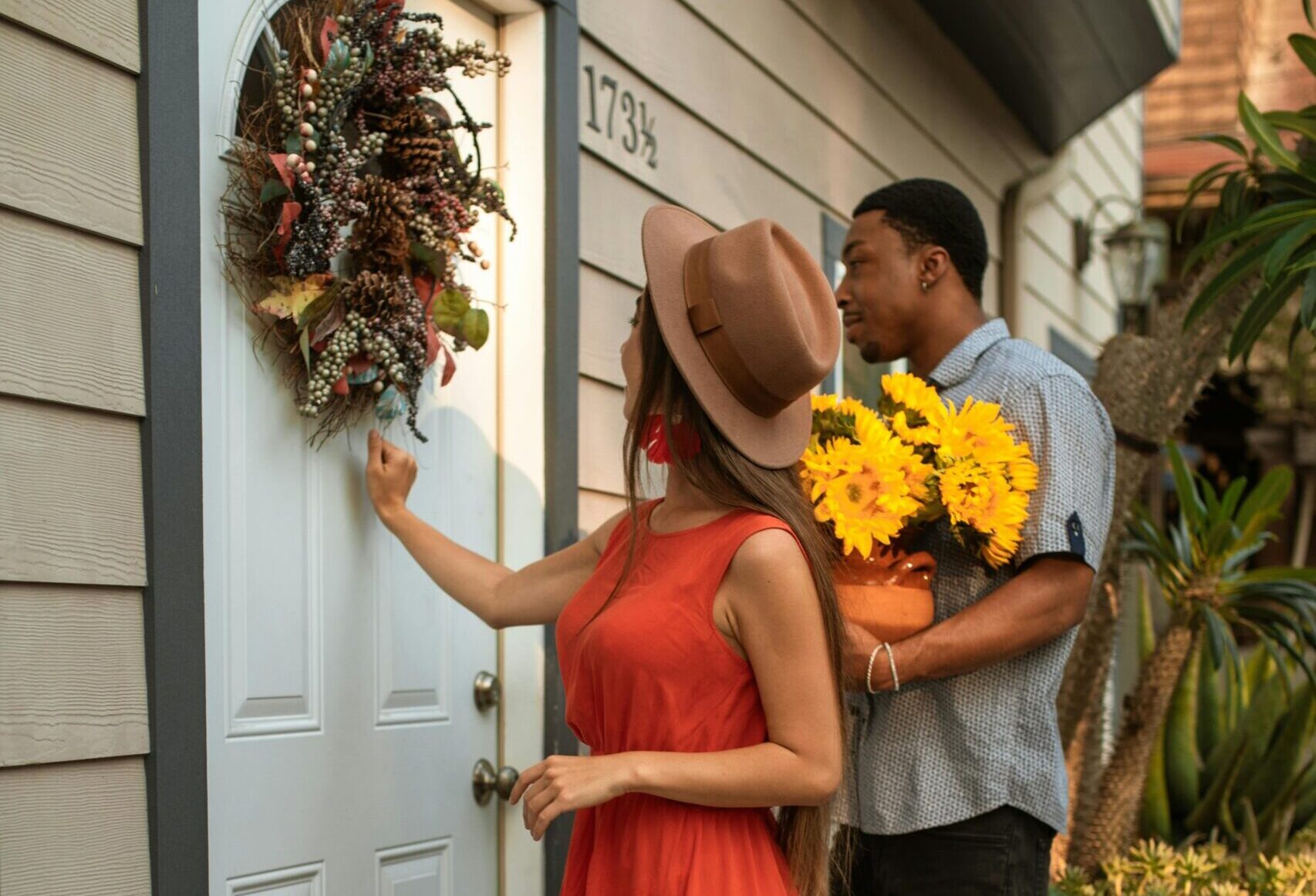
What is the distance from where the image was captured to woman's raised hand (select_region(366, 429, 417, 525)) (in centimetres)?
251

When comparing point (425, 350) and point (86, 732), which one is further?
point (425, 350)

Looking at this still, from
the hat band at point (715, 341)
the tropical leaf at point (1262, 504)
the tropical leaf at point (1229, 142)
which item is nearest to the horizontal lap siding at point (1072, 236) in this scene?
the tropical leaf at point (1262, 504)

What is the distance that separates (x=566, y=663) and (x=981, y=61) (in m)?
4.52

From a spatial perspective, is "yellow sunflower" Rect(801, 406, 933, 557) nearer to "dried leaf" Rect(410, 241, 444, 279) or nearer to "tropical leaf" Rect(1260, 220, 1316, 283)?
"dried leaf" Rect(410, 241, 444, 279)

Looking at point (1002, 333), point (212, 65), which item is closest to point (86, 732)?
point (212, 65)

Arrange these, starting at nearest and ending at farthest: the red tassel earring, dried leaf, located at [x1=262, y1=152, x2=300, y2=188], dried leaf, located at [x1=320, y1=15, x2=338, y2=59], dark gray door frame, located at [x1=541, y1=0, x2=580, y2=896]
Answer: the red tassel earring
dried leaf, located at [x1=262, y1=152, x2=300, y2=188]
dried leaf, located at [x1=320, y1=15, x2=338, y2=59]
dark gray door frame, located at [x1=541, y1=0, x2=580, y2=896]

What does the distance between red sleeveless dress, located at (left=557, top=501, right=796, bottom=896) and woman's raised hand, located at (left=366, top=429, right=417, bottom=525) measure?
0.65m

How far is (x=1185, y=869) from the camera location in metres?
3.97

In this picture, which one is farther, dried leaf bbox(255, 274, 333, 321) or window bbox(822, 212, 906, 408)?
window bbox(822, 212, 906, 408)

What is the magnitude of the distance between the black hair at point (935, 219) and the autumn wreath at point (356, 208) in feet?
2.42

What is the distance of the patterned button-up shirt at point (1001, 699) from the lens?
2.41 m

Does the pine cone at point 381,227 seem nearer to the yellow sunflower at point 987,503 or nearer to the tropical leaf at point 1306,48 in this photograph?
the yellow sunflower at point 987,503

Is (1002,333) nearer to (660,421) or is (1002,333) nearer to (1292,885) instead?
(660,421)

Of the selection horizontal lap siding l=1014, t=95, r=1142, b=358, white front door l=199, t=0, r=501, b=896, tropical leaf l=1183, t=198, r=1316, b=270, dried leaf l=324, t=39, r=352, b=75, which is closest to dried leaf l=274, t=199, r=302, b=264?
white front door l=199, t=0, r=501, b=896
